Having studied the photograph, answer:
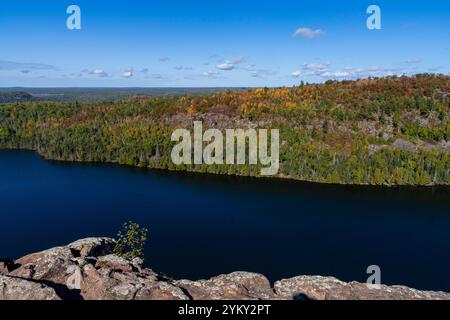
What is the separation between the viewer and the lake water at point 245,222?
53.7 meters

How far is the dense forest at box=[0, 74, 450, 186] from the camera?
344 feet

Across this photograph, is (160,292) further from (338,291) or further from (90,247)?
(338,291)

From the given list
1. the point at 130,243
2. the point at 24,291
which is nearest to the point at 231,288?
the point at 24,291

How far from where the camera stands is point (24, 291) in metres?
14.7

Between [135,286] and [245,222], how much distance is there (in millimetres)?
56244

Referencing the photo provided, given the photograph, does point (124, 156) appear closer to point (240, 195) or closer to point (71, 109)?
point (240, 195)

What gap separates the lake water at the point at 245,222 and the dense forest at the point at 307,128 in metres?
9.11

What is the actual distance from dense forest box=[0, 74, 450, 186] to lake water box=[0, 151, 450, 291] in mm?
9107

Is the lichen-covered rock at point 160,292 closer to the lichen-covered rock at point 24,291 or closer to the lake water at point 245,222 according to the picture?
the lichen-covered rock at point 24,291

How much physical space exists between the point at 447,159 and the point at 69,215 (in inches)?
3855

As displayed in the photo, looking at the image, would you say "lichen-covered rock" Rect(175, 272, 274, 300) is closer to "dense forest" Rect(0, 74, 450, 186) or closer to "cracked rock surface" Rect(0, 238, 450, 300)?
"cracked rock surface" Rect(0, 238, 450, 300)

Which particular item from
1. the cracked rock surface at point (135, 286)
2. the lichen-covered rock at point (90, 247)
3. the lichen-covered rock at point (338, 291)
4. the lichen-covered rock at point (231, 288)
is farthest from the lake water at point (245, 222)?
the lichen-covered rock at point (338, 291)
